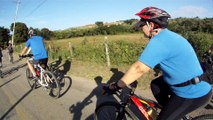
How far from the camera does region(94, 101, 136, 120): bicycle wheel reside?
134 inches

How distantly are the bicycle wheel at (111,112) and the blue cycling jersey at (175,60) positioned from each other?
3.33 feet

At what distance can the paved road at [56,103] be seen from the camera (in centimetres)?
574

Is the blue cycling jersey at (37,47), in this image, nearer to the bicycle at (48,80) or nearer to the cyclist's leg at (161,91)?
the bicycle at (48,80)

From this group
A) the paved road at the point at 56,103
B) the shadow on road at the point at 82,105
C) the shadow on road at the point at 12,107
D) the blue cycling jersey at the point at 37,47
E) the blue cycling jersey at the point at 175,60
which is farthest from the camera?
the blue cycling jersey at the point at 37,47

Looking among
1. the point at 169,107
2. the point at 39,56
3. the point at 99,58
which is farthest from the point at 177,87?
the point at 99,58

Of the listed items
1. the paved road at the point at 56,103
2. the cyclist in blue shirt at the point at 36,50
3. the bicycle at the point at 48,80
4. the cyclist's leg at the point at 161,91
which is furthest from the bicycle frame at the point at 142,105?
the cyclist in blue shirt at the point at 36,50

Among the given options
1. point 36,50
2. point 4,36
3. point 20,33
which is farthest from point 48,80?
point 4,36

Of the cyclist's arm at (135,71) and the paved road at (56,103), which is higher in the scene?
the cyclist's arm at (135,71)

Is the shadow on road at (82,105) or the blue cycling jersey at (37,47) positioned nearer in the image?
the shadow on road at (82,105)

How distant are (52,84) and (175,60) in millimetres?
5454

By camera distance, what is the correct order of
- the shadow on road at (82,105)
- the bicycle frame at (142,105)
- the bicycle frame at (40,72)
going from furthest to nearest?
the bicycle frame at (40,72) → the shadow on road at (82,105) → the bicycle frame at (142,105)

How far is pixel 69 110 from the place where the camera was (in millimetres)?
6023

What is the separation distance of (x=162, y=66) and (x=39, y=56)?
233 inches

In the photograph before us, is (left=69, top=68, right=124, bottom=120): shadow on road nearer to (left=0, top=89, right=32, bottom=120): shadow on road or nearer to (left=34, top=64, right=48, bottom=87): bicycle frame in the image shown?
(left=34, top=64, right=48, bottom=87): bicycle frame
